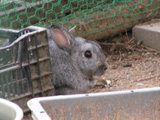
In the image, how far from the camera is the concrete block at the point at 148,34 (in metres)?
4.92

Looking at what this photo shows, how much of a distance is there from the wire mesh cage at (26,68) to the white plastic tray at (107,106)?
0.73 meters

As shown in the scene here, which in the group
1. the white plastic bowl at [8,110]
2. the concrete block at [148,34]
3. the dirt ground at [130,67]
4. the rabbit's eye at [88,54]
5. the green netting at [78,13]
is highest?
the white plastic bowl at [8,110]

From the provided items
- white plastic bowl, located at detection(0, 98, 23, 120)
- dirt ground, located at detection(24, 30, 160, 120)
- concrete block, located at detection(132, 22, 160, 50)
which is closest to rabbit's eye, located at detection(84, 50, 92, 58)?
dirt ground, located at detection(24, 30, 160, 120)

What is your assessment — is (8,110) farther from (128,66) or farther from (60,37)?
(128,66)

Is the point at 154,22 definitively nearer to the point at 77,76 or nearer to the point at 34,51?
the point at 77,76

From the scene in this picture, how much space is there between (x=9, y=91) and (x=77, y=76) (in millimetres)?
865

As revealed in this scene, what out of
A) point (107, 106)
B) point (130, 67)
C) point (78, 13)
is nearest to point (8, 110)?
point (107, 106)

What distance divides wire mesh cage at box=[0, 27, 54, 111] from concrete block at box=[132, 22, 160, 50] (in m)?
2.10


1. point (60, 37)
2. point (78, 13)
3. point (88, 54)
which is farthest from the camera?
point (78, 13)

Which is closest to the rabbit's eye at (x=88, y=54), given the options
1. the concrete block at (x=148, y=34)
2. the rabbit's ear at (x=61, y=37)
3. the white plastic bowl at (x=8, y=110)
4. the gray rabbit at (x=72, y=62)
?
the gray rabbit at (x=72, y=62)

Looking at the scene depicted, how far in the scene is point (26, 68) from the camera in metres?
3.21

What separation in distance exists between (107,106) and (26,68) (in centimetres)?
93

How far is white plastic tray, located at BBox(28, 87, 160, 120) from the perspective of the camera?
254cm

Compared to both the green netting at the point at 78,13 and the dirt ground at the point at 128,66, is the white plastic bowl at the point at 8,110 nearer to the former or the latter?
the dirt ground at the point at 128,66
